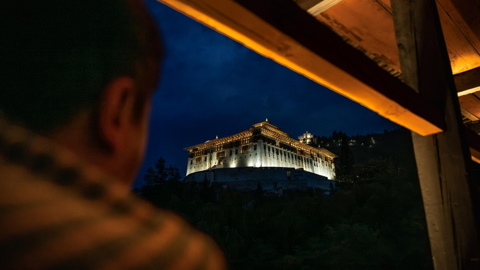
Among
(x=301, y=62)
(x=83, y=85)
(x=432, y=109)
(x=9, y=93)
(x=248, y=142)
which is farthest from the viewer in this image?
(x=248, y=142)

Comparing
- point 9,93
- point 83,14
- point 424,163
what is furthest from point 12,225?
point 424,163

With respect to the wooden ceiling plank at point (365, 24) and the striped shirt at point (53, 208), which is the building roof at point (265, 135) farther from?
the wooden ceiling plank at point (365, 24)

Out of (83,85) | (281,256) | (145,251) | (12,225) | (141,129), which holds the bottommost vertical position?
(281,256)

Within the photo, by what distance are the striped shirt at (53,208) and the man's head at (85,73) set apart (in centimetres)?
18

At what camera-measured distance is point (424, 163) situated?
5.25 feet

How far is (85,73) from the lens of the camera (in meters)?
2.70

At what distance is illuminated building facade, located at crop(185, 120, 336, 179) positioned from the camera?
44969 millimetres

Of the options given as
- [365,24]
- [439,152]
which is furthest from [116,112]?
[439,152]

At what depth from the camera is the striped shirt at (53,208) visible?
2305mm

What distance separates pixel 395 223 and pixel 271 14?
14603mm

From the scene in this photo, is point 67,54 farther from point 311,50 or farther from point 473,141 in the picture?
point 473,141

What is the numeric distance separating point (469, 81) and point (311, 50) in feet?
9.81

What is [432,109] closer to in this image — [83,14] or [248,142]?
[83,14]

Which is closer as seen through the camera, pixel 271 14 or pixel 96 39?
pixel 271 14
